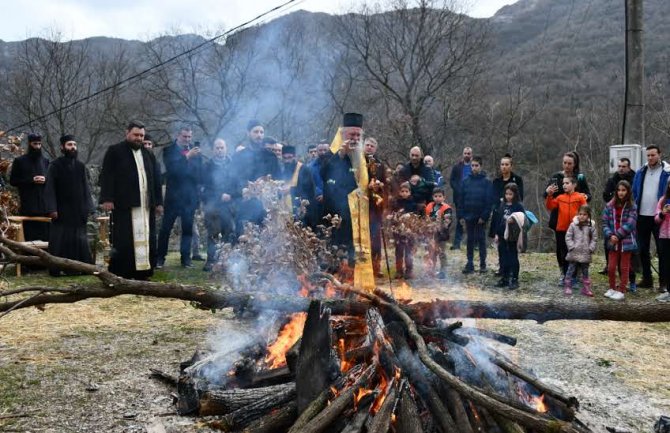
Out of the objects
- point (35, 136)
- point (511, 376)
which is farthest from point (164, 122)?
point (511, 376)

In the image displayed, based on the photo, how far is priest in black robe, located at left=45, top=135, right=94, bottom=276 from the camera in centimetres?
956

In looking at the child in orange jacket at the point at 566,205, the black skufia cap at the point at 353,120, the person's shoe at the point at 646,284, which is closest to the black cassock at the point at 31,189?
the black skufia cap at the point at 353,120

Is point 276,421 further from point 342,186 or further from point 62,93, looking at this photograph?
point 62,93

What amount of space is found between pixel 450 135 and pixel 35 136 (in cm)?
1866

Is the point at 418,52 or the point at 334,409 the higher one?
the point at 418,52

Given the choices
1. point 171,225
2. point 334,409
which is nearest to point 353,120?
point 171,225

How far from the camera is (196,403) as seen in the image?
12.5 ft

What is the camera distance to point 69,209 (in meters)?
9.71

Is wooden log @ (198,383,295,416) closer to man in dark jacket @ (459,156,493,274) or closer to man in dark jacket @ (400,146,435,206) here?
man in dark jacket @ (400,146,435,206)

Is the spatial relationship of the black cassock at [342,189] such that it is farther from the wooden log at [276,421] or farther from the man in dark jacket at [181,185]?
the wooden log at [276,421]

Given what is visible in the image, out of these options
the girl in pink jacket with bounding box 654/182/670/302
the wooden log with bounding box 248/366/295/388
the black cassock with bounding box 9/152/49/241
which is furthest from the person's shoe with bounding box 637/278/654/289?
the black cassock with bounding box 9/152/49/241

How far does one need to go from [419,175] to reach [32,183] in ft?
23.0

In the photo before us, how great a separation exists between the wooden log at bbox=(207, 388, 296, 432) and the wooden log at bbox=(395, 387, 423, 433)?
0.73 m

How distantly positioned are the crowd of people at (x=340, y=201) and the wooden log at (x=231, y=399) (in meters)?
3.62
